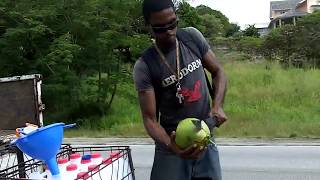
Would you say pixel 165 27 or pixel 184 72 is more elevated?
pixel 165 27

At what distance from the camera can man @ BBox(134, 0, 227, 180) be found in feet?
9.44

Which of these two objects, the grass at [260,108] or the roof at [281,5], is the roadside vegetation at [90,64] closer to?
the grass at [260,108]

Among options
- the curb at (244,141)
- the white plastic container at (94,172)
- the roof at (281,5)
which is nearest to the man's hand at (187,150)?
the white plastic container at (94,172)

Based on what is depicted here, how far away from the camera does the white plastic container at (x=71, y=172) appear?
2746 millimetres

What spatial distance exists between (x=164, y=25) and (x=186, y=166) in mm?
751

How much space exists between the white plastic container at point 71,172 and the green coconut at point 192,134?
1.84 ft

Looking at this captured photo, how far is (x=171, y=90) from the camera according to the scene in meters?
2.90

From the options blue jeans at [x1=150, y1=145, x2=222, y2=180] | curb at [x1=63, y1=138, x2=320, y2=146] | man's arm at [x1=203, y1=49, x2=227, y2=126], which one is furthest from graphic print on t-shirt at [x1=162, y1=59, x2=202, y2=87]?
curb at [x1=63, y1=138, x2=320, y2=146]

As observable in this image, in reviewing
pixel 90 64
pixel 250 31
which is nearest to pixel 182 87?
pixel 90 64

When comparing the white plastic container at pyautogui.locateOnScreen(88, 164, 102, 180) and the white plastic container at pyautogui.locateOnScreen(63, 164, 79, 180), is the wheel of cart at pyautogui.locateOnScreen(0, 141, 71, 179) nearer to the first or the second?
the white plastic container at pyautogui.locateOnScreen(63, 164, 79, 180)

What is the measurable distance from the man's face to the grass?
1017 cm

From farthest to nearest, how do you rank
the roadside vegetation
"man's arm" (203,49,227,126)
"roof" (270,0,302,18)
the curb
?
"roof" (270,0,302,18) → the roadside vegetation → the curb → "man's arm" (203,49,227,126)

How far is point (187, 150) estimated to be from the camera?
2645 mm

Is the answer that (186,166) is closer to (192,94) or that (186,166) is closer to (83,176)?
(192,94)
